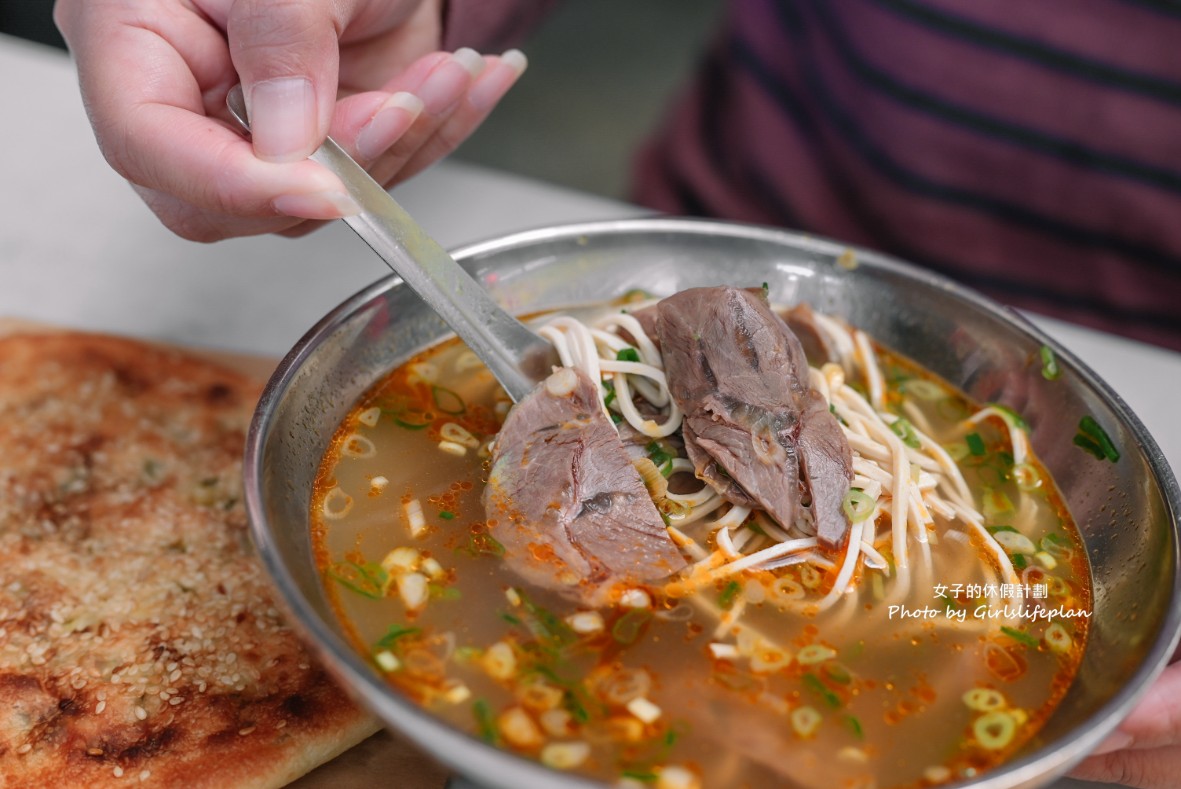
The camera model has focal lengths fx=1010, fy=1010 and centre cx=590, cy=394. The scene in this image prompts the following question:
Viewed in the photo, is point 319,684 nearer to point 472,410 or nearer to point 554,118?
point 472,410

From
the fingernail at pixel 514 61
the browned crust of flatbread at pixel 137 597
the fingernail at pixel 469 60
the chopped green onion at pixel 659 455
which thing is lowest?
the browned crust of flatbread at pixel 137 597

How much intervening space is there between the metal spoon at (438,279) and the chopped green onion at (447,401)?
121 mm

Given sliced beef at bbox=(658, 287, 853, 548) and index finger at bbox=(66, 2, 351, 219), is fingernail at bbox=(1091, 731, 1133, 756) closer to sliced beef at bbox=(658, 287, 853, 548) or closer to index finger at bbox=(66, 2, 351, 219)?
sliced beef at bbox=(658, 287, 853, 548)

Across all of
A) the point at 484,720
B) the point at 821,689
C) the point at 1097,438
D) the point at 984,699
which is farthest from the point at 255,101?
the point at 1097,438

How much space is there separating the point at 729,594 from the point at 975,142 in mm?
2066

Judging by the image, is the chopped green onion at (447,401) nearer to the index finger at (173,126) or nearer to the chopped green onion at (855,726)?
the index finger at (173,126)

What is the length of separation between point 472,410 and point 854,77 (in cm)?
194

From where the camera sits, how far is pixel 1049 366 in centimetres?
204

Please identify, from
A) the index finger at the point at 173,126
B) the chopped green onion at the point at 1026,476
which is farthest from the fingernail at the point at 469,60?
the chopped green onion at the point at 1026,476

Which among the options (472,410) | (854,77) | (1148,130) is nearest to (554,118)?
(854,77)

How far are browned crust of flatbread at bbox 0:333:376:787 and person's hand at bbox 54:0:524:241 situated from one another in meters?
0.48

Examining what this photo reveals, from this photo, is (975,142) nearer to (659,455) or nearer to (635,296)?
(635,296)

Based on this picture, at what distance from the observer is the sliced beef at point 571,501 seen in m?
1.65

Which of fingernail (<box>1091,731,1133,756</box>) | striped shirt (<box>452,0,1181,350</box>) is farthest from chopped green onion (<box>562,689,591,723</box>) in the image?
striped shirt (<box>452,0,1181,350</box>)
